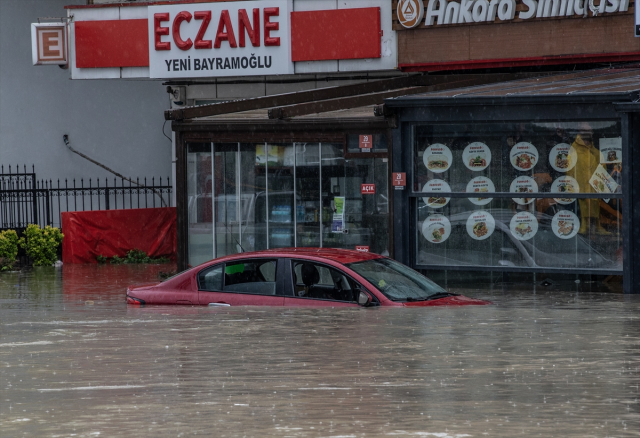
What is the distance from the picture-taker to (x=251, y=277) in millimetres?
11266

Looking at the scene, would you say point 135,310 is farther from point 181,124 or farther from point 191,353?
point 181,124

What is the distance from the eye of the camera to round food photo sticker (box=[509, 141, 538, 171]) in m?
15.3

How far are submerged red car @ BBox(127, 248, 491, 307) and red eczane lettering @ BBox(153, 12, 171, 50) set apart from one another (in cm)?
960

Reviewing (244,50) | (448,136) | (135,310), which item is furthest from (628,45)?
(135,310)

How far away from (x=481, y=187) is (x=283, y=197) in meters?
3.44

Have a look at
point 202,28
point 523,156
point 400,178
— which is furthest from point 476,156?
point 202,28

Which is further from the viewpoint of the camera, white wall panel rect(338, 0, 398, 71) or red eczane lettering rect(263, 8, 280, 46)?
red eczane lettering rect(263, 8, 280, 46)

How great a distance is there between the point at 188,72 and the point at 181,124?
120 inches

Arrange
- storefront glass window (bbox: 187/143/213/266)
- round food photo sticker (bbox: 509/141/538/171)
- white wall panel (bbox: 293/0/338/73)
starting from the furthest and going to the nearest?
white wall panel (bbox: 293/0/338/73) → storefront glass window (bbox: 187/143/213/266) → round food photo sticker (bbox: 509/141/538/171)

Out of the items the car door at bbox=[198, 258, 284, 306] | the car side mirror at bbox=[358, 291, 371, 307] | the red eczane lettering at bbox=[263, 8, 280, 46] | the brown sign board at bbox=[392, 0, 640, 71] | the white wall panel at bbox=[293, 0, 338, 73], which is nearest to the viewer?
the car side mirror at bbox=[358, 291, 371, 307]

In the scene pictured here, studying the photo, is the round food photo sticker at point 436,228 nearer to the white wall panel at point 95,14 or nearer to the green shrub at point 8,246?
the white wall panel at point 95,14

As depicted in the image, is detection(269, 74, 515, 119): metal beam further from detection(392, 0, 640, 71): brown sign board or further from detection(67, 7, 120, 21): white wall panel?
detection(67, 7, 120, 21): white wall panel

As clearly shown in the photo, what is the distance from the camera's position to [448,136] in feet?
51.8

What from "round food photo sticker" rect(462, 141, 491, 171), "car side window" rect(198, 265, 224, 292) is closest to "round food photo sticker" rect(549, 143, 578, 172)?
"round food photo sticker" rect(462, 141, 491, 171)
